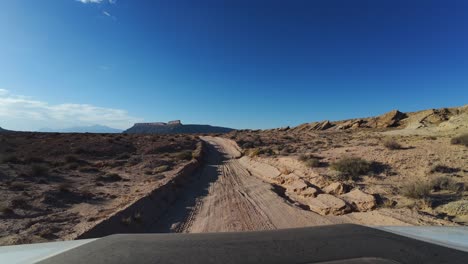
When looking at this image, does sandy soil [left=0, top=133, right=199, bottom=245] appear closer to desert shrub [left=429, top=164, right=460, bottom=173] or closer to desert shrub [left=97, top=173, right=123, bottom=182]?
desert shrub [left=97, top=173, right=123, bottom=182]

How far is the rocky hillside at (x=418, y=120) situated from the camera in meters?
29.9

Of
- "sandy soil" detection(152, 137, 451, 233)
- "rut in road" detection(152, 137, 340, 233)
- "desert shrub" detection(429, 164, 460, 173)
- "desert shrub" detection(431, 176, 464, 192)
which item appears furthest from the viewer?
"desert shrub" detection(429, 164, 460, 173)

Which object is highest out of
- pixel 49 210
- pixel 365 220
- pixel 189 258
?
pixel 189 258

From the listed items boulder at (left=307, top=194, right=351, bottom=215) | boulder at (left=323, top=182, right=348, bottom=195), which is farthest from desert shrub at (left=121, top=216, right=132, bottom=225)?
boulder at (left=323, top=182, right=348, bottom=195)

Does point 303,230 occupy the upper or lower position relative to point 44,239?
upper

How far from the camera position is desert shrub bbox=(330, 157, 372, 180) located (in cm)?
1475

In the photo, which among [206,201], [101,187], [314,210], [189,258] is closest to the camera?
[189,258]

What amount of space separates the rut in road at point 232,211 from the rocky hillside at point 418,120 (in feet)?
80.4

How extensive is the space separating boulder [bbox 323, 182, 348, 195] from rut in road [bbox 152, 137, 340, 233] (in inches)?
86.6

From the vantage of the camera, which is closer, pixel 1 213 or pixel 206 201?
pixel 1 213

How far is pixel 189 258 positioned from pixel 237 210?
8830 mm

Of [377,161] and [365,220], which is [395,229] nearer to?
[365,220]

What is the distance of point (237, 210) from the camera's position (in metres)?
11.3

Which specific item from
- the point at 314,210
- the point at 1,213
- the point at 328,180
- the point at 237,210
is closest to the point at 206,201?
the point at 237,210
